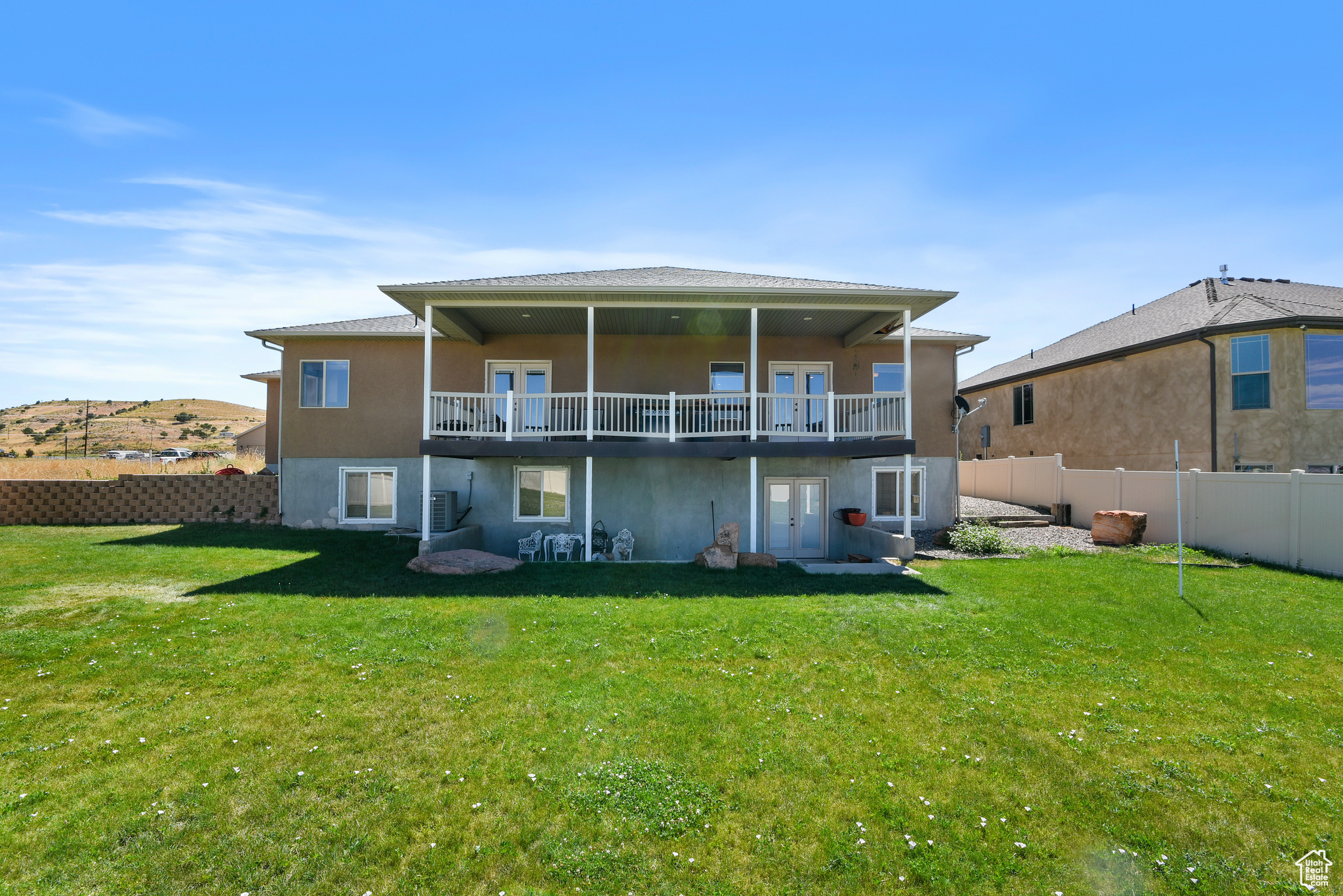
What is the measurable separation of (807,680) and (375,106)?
13.6 m

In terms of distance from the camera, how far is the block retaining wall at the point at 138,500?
16.0 m

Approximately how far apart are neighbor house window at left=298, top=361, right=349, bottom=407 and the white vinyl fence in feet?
66.5

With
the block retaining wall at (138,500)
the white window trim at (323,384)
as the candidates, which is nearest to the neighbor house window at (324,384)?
the white window trim at (323,384)

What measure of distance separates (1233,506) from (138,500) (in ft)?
88.7

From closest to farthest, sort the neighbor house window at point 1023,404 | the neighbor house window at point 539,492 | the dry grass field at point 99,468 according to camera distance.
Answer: the neighbor house window at point 539,492
the neighbor house window at point 1023,404
the dry grass field at point 99,468

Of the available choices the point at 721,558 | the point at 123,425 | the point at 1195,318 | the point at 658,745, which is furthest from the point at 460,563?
the point at 123,425

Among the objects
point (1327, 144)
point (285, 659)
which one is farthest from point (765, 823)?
point (1327, 144)

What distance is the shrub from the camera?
1316 cm

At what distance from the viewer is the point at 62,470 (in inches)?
1148

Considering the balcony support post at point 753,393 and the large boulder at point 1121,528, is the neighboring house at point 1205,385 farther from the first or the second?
the balcony support post at point 753,393

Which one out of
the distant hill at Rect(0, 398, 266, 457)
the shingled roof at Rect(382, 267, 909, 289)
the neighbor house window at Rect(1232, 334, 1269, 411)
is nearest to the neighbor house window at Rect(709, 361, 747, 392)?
the shingled roof at Rect(382, 267, 909, 289)

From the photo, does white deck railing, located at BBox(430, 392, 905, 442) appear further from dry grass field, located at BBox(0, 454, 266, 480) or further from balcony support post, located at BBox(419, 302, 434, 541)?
dry grass field, located at BBox(0, 454, 266, 480)

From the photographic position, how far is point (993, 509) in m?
18.0

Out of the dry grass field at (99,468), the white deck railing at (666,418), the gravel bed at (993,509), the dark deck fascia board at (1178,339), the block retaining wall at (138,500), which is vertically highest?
the dark deck fascia board at (1178,339)
